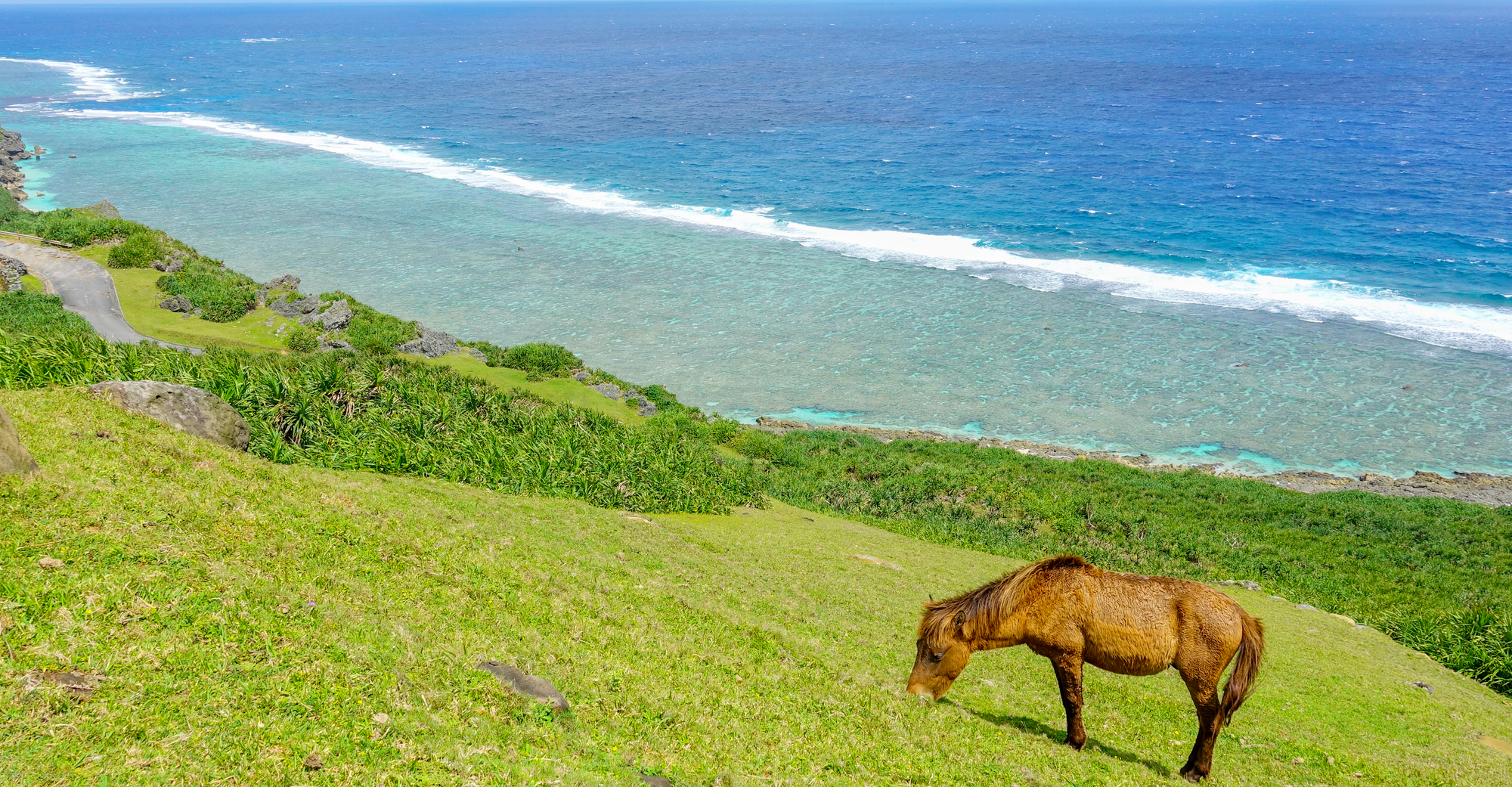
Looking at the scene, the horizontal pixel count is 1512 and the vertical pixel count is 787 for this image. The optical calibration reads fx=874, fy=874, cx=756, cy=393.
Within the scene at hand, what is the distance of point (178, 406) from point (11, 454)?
513 cm

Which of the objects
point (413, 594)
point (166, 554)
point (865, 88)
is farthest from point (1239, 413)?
point (865, 88)

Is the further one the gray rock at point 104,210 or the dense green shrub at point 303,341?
the gray rock at point 104,210

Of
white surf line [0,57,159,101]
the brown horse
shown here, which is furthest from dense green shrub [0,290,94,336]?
white surf line [0,57,159,101]

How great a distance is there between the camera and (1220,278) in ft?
186

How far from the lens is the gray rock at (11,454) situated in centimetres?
1137

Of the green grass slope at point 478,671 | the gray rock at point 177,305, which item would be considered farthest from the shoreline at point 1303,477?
the gray rock at point 177,305

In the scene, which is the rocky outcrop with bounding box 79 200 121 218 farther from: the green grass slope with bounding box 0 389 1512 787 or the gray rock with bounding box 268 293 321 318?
the green grass slope with bounding box 0 389 1512 787

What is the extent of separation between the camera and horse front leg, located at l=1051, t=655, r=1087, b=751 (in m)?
10.5

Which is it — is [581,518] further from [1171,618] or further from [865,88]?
[865,88]

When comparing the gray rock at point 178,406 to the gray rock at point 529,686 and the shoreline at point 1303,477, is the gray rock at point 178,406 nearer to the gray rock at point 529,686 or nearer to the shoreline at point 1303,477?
the gray rock at point 529,686

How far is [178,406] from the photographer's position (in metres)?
16.5

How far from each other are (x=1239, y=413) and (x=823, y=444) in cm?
2083

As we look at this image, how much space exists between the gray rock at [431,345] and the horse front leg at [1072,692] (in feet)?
110

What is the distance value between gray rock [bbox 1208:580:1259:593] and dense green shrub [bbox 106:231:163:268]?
171 ft
